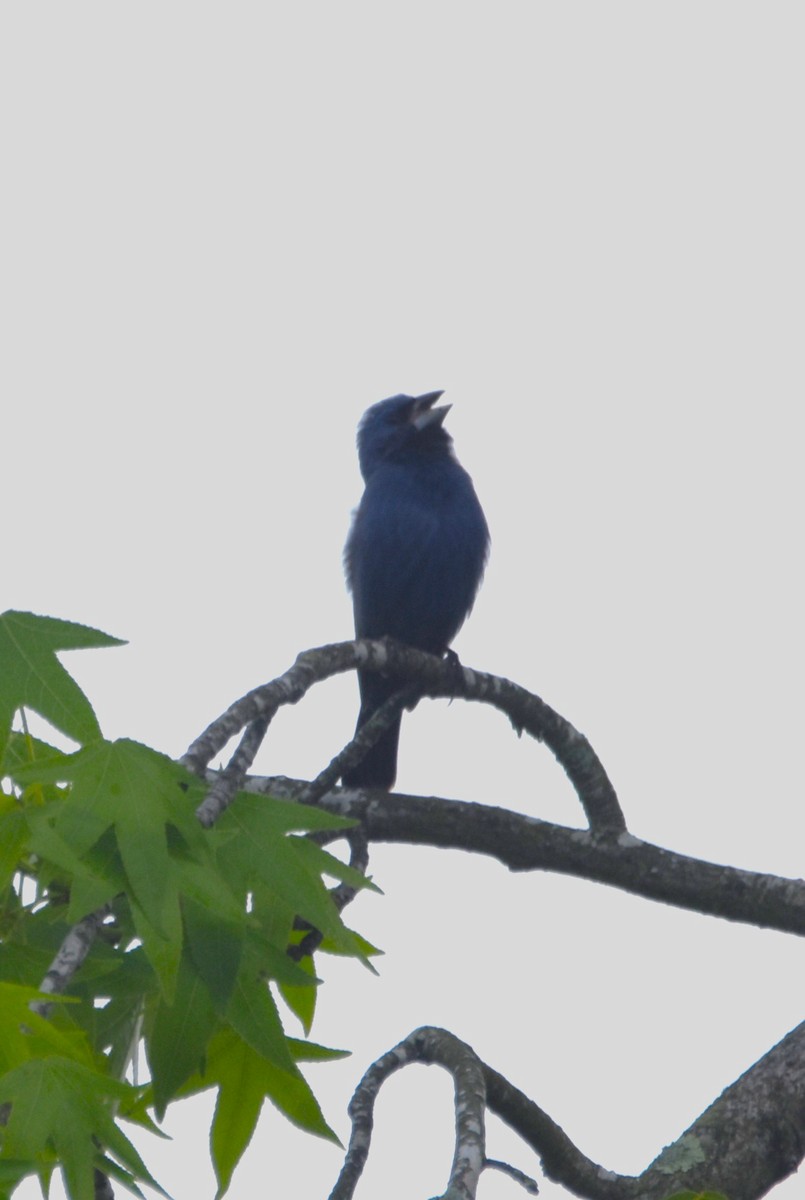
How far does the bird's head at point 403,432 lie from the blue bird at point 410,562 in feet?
0.42

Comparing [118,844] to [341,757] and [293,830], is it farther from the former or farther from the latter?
[341,757]

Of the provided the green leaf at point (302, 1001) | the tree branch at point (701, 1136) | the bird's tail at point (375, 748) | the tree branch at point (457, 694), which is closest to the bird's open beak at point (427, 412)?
the bird's tail at point (375, 748)

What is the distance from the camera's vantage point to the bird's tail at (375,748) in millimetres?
7625

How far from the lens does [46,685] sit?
7.98 feet

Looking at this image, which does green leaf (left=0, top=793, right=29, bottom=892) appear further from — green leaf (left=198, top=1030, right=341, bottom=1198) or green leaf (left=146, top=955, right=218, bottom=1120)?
green leaf (left=198, top=1030, right=341, bottom=1198)

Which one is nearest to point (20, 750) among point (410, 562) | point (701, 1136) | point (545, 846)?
point (701, 1136)

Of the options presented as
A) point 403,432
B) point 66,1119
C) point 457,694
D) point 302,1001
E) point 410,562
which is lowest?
A: point 66,1119

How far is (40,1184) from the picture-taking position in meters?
2.22

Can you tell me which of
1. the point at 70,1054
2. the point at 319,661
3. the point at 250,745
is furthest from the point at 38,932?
the point at 319,661

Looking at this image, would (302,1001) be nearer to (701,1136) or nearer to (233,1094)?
(233,1094)

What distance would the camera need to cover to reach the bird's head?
8.13m

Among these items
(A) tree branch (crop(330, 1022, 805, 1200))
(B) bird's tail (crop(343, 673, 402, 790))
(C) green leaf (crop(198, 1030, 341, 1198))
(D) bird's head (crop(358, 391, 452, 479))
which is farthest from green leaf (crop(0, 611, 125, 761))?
(D) bird's head (crop(358, 391, 452, 479))

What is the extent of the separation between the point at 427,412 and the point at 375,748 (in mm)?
1854

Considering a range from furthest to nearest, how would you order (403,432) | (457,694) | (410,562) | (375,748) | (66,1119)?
(403,432), (375,748), (410,562), (457,694), (66,1119)
